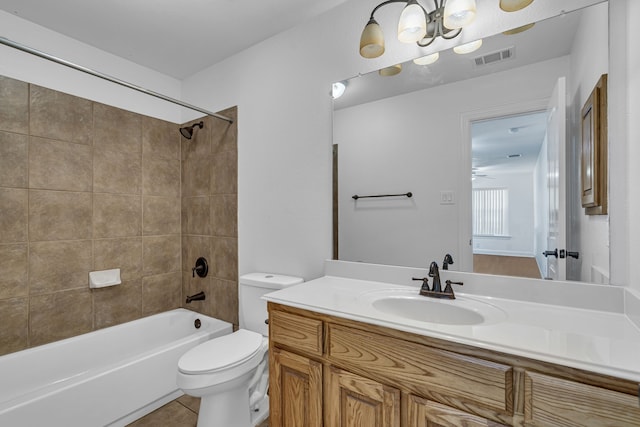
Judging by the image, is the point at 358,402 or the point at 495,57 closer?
the point at 358,402

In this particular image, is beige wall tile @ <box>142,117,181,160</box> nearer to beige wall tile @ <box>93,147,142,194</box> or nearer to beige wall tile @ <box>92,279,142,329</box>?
beige wall tile @ <box>93,147,142,194</box>

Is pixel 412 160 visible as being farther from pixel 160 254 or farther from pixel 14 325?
pixel 14 325

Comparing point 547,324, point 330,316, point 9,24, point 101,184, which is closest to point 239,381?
point 330,316

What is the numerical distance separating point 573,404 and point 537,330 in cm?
22

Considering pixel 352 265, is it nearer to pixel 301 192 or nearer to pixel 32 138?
pixel 301 192

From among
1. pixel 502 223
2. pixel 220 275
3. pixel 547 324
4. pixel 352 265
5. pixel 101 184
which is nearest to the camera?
pixel 547 324

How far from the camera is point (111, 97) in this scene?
7.41 feet

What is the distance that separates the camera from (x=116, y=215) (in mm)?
2262

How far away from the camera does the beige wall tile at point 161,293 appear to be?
2424 millimetres

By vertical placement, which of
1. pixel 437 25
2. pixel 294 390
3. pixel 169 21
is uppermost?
pixel 169 21

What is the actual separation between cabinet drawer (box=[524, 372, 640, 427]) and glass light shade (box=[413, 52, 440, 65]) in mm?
1353

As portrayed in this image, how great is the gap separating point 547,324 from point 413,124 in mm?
1042

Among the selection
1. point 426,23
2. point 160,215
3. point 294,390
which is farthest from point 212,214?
point 426,23

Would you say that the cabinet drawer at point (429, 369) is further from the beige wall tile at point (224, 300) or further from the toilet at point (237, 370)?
the beige wall tile at point (224, 300)
